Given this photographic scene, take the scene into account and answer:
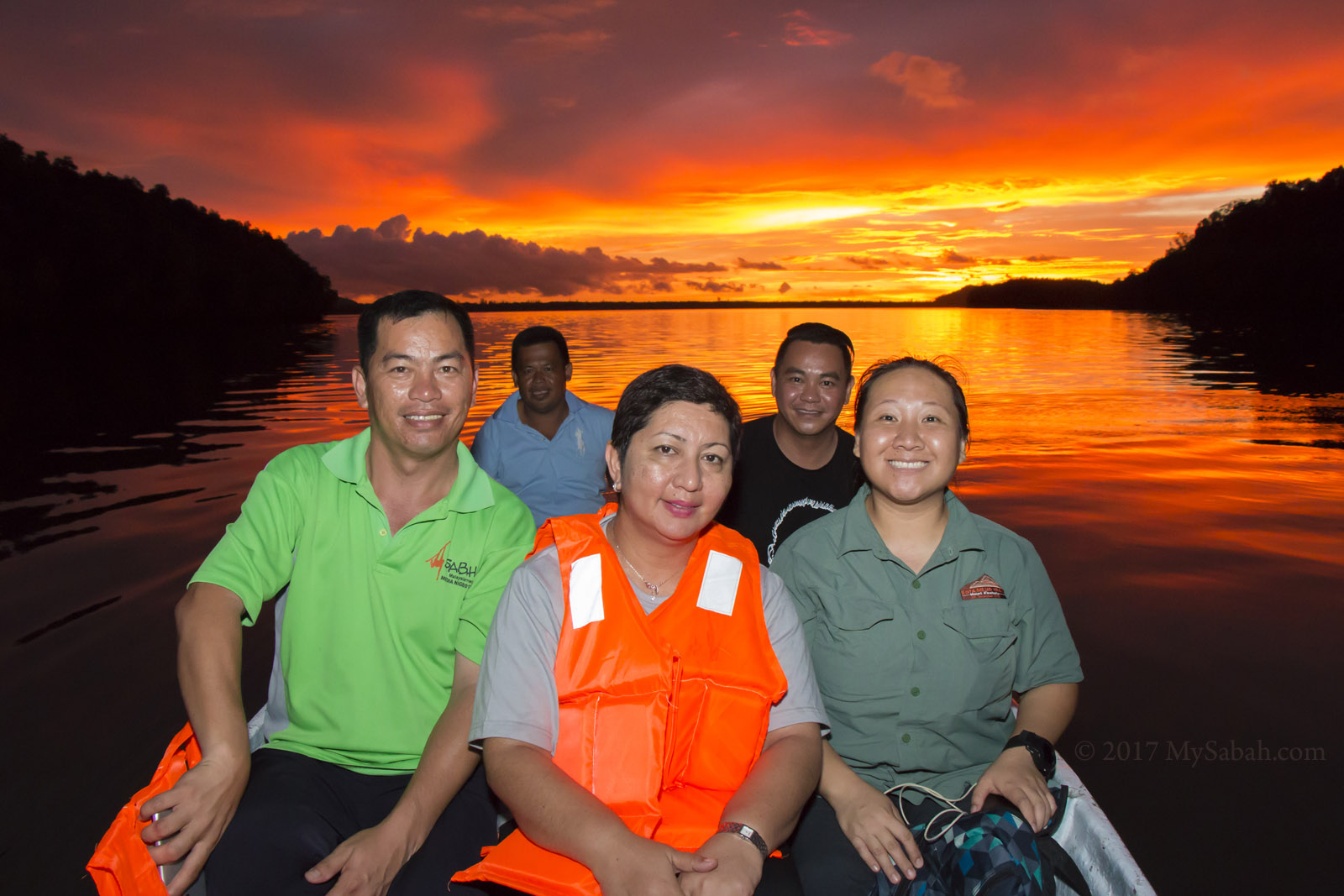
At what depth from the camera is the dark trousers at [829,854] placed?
2.35m

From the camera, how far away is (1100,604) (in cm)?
698

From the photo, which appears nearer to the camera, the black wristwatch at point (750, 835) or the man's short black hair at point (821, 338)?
the black wristwatch at point (750, 835)

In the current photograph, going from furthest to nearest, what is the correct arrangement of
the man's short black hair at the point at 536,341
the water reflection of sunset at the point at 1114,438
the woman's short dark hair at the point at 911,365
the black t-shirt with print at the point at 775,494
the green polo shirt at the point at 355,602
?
the water reflection of sunset at the point at 1114,438 < the man's short black hair at the point at 536,341 < the black t-shirt with print at the point at 775,494 < the woman's short dark hair at the point at 911,365 < the green polo shirt at the point at 355,602

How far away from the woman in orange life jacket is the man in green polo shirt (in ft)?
1.25

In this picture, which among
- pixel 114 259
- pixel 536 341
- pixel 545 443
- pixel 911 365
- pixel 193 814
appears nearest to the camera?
pixel 193 814

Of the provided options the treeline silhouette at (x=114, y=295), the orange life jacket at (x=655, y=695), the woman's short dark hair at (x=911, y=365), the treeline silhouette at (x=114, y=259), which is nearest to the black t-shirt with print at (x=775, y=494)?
the woman's short dark hair at (x=911, y=365)

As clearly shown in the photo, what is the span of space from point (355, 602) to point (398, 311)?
1.05 meters

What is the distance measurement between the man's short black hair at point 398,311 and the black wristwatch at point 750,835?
1.75 m

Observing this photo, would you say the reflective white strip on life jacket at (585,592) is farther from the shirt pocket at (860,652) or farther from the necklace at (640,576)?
the shirt pocket at (860,652)

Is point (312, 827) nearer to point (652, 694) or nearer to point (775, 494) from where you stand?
point (652, 694)

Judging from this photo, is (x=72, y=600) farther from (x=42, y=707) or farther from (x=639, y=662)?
(x=639, y=662)

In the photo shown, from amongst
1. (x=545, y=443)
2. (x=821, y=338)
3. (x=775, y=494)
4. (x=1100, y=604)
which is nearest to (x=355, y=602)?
(x=775, y=494)

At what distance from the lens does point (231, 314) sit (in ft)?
219

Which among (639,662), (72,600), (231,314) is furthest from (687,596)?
(231,314)
